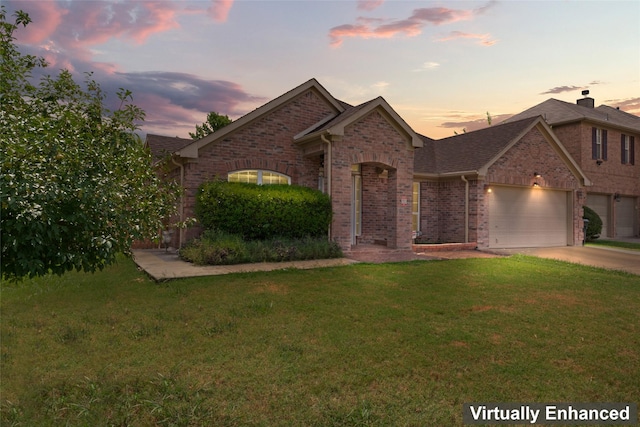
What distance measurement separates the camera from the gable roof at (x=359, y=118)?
12.8 m

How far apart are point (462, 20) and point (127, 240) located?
36.5 feet

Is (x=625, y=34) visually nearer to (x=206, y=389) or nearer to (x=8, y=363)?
(x=206, y=389)

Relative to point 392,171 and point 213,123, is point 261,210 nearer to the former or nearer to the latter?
point 392,171

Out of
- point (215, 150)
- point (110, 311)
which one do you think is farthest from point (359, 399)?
point (215, 150)

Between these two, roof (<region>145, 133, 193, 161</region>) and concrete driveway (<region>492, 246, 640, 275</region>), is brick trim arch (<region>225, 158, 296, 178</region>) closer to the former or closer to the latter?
roof (<region>145, 133, 193, 161</region>)

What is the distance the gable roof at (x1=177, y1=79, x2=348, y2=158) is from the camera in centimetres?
1245

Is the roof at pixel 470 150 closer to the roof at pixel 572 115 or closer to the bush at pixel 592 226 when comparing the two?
the roof at pixel 572 115

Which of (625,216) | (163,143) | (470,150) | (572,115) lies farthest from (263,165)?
(625,216)

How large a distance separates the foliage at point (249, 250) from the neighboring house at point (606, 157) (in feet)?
61.8

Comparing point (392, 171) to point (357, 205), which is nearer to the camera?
point (392, 171)

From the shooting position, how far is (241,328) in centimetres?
540

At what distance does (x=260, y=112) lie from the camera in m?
13.5

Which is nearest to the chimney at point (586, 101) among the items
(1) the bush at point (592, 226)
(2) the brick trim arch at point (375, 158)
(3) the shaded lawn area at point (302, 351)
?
(1) the bush at point (592, 226)

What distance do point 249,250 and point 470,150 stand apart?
40.9 feet
